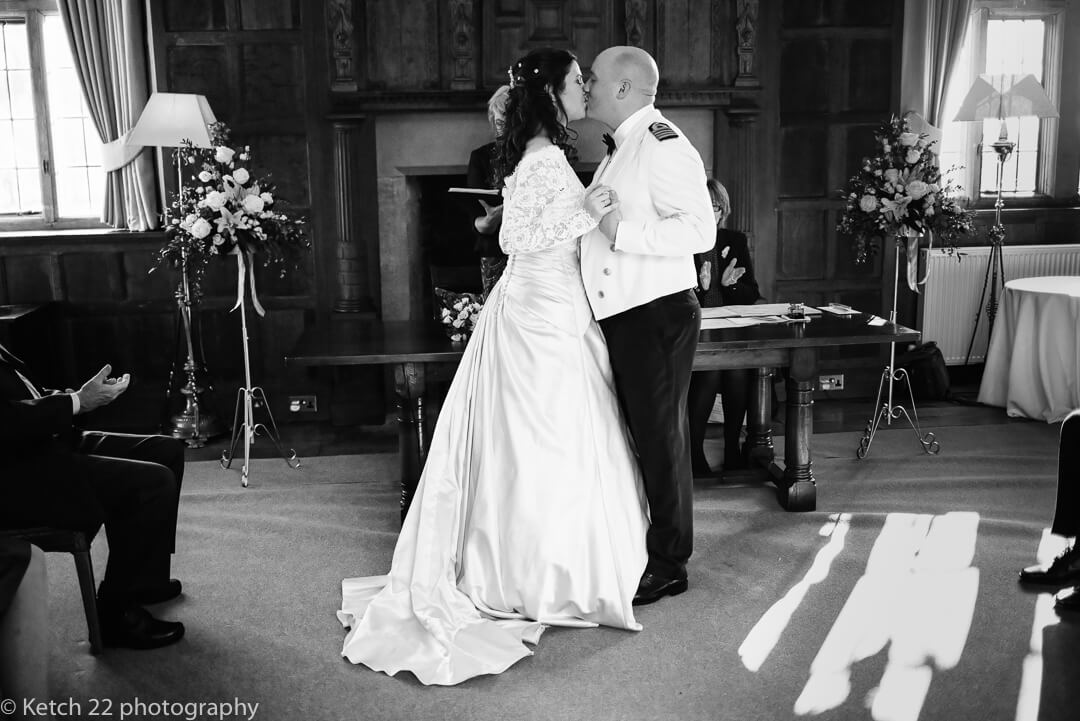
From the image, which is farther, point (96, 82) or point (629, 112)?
point (96, 82)

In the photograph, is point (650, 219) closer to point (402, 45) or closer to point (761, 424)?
point (761, 424)

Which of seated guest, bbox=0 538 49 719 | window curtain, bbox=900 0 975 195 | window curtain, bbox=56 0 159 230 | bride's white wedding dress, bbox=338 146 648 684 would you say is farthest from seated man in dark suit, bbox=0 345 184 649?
window curtain, bbox=900 0 975 195

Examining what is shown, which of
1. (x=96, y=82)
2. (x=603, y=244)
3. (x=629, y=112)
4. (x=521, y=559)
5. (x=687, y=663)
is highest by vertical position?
(x=96, y=82)

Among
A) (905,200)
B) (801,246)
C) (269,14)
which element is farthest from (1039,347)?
(269,14)

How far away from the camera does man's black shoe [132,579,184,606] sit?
3.31 meters

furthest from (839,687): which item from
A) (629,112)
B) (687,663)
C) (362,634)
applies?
(629,112)

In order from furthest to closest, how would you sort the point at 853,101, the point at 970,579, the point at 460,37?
1. the point at 853,101
2. the point at 460,37
3. the point at 970,579

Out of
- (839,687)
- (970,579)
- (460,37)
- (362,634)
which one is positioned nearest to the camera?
(839,687)

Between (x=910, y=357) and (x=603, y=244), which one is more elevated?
(x=603, y=244)

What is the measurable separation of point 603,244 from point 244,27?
3.58 m

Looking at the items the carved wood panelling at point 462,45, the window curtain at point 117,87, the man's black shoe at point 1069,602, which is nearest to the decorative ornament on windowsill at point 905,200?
the carved wood panelling at point 462,45

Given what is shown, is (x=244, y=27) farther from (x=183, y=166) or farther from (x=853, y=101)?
(x=853, y=101)

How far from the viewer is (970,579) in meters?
3.72

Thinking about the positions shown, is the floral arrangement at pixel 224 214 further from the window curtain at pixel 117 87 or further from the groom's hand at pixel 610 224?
the groom's hand at pixel 610 224
